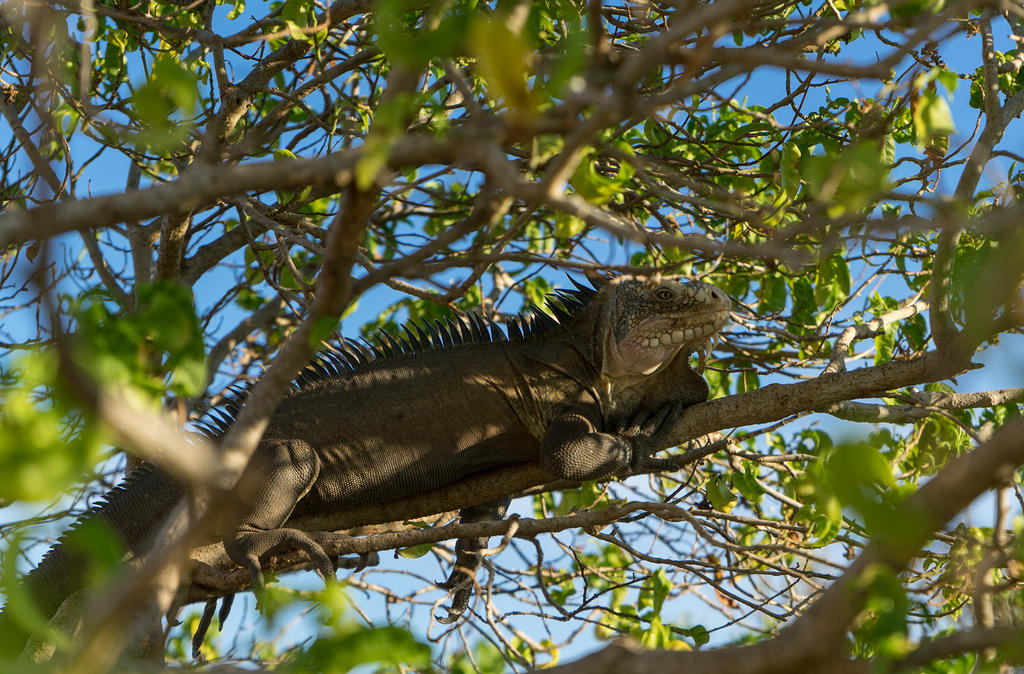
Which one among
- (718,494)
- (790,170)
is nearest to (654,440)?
(718,494)

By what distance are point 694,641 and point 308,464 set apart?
1.93 m

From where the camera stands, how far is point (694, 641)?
393cm

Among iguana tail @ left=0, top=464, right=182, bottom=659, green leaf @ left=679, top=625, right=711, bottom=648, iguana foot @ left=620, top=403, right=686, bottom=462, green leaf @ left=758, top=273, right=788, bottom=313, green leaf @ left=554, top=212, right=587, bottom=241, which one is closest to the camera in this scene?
green leaf @ left=554, top=212, right=587, bottom=241

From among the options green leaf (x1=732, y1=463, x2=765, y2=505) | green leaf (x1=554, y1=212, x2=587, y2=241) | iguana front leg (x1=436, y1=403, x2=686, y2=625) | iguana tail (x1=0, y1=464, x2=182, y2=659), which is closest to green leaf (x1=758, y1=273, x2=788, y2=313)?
iguana front leg (x1=436, y1=403, x2=686, y2=625)

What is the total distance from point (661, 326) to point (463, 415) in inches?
44.9

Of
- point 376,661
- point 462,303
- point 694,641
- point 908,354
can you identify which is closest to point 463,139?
point 376,661

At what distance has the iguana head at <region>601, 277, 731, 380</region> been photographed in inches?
189

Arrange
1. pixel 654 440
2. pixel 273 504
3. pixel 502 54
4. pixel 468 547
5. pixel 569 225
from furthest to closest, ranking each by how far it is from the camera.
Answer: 1. pixel 468 547
2. pixel 654 440
3. pixel 273 504
4. pixel 569 225
5. pixel 502 54

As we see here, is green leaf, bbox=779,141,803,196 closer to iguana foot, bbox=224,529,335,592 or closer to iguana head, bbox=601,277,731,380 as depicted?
iguana head, bbox=601,277,731,380

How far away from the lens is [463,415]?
188 inches

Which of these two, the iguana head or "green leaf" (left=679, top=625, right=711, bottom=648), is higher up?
the iguana head

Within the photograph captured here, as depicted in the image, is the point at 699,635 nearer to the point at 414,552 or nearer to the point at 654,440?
the point at 654,440

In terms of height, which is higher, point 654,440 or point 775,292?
point 775,292

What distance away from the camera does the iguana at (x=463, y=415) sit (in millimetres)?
4402
